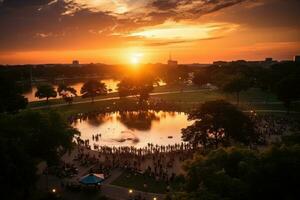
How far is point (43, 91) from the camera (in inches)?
3044

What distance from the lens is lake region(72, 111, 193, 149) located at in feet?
163

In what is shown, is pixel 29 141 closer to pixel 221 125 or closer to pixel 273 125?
pixel 221 125

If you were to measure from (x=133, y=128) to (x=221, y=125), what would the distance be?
24532 mm

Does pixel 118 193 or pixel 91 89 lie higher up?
pixel 91 89

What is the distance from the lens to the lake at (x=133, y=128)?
49.6 meters

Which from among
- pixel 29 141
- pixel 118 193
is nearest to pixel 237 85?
pixel 118 193

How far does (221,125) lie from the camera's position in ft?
117

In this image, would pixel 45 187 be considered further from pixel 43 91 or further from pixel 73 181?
pixel 43 91

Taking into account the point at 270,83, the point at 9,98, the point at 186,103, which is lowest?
the point at 186,103

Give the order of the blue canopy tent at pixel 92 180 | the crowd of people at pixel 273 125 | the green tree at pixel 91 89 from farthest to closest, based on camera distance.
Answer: the green tree at pixel 91 89
the crowd of people at pixel 273 125
the blue canopy tent at pixel 92 180

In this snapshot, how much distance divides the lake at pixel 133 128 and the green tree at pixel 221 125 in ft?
37.7

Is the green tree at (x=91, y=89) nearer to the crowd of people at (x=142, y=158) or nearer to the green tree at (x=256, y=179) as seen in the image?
the crowd of people at (x=142, y=158)

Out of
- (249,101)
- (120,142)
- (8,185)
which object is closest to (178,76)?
(249,101)

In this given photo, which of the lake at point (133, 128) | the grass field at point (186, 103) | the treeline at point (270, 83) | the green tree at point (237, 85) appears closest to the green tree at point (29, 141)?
the lake at point (133, 128)
